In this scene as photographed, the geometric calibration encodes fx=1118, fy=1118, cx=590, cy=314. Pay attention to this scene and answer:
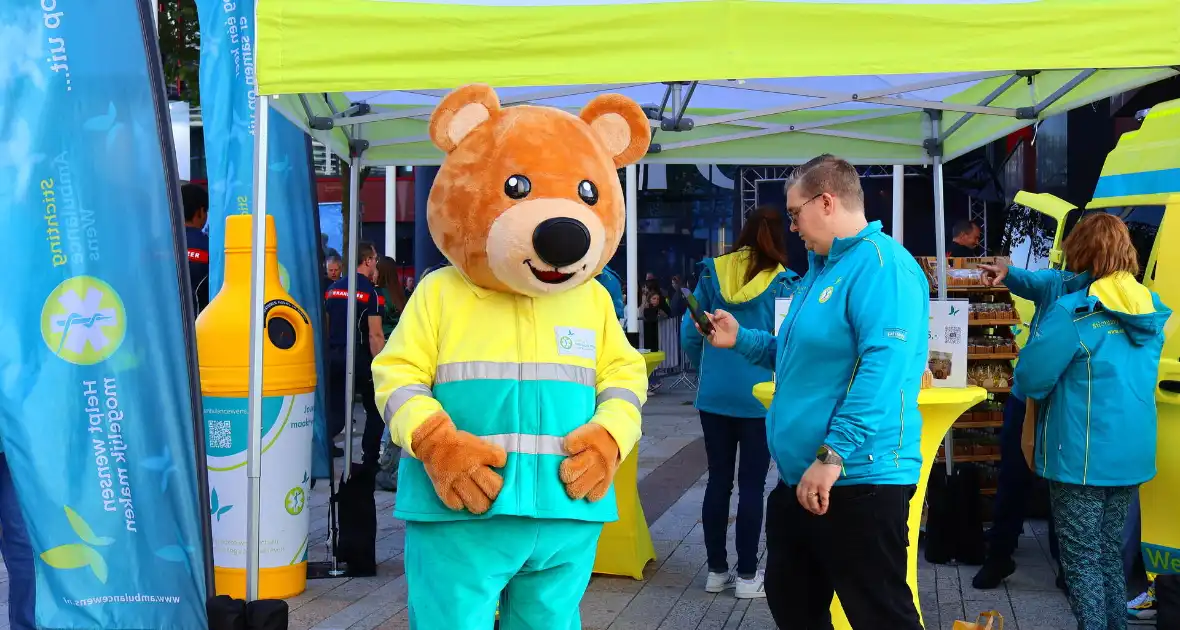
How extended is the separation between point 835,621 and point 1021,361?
128 cm

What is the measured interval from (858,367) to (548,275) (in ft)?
2.98

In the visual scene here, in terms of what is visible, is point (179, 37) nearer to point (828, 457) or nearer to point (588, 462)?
point (588, 462)

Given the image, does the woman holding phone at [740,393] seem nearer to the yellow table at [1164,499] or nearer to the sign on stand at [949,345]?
the sign on stand at [949,345]

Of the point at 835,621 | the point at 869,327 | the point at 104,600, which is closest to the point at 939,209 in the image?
the point at 835,621

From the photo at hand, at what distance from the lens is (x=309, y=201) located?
6336mm

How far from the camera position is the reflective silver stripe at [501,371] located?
2.97 metres

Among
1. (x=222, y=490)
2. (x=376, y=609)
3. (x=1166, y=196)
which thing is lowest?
(x=376, y=609)

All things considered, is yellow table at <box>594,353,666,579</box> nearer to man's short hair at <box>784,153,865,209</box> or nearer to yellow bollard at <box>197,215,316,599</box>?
yellow bollard at <box>197,215,316,599</box>

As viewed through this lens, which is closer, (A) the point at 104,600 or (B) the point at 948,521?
(A) the point at 104,600

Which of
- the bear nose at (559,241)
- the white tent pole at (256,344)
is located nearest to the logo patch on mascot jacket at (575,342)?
the bear nose at (559,241)

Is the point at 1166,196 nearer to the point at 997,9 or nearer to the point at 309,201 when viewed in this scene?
the point at 997,9

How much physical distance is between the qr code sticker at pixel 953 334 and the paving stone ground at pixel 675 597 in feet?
4.09

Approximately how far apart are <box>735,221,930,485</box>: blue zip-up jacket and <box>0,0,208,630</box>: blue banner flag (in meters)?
2.37

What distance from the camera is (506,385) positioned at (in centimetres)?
296
